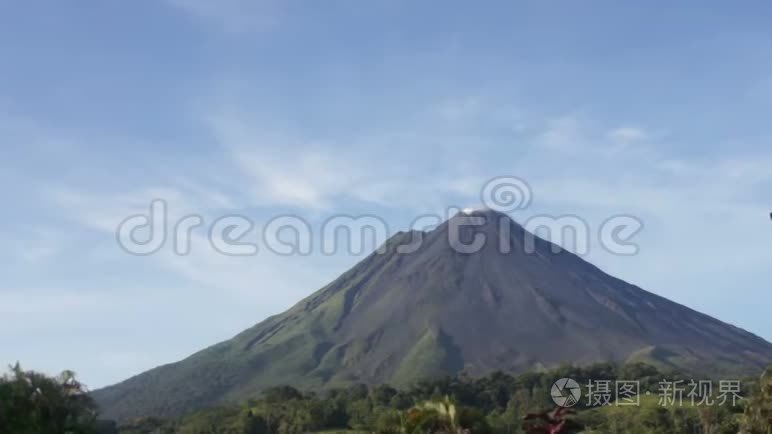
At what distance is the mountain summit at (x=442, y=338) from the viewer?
160 meters

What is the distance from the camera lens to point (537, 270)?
196 metres

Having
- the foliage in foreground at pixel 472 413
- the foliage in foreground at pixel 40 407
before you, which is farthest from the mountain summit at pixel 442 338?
the foliage in foreground at pixel 40 407

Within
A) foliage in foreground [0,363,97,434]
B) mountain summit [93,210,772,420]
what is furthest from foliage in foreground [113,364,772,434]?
mountain summit [93,210,772,420]

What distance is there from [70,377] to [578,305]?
165303mm

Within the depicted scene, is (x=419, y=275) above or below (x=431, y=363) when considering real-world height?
above

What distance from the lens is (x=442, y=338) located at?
175 metres

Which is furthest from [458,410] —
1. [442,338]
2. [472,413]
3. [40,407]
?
[442,338]

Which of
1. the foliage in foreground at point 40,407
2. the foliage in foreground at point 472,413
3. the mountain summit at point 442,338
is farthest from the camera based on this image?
the mountain summit at point 442,338

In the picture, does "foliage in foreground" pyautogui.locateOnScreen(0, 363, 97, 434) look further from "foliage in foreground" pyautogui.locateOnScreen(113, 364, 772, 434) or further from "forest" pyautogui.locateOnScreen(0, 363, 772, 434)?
"foliage in foreground" pyautogui.locateOnScreen(113, 364, 772, 434)

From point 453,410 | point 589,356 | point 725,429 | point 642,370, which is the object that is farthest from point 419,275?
point 453,410

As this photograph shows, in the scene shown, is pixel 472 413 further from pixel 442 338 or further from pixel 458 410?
pixel 442 338

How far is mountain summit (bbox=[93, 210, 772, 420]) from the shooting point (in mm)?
160250

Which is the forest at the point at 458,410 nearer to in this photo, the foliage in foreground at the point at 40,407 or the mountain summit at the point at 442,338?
the foliage in foreground at the point at 40,407

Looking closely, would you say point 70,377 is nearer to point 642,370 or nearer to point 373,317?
point 642,370
